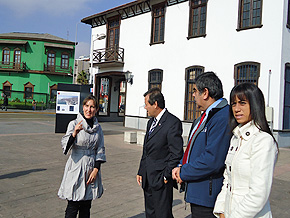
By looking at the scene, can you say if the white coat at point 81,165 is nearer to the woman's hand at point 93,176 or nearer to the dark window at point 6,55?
the woman's hand at point 93,176

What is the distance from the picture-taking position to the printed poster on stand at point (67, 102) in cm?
1166

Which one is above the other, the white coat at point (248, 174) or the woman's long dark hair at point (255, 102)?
the woman's long dark hair at point (255, 102)

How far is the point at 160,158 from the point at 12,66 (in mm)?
41113

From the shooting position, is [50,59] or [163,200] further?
[50,59]

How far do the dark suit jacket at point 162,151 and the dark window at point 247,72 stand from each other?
10.3 meters

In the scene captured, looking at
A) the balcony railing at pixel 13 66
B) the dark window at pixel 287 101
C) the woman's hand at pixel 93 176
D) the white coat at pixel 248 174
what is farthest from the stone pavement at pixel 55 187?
the balcony railing at pixel 13 66

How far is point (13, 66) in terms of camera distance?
38.5 metres

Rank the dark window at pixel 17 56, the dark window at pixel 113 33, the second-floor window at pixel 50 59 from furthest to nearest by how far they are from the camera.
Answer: the second-floor window at pixel 50 59 < the dark window at pixel 17 56 < the dark window at pixel 113 33

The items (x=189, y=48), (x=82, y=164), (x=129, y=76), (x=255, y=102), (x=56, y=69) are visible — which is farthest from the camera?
(x=56, y=69)

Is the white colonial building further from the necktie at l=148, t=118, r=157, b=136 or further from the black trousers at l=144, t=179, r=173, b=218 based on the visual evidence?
the black trousers at l=144, t=179, r=173, b=218

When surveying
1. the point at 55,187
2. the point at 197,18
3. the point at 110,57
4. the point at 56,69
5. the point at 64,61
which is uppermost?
the point at 64,61

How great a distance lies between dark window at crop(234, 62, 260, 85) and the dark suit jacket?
1035cm

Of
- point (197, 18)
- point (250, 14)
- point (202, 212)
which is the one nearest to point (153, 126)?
point (202, 212)

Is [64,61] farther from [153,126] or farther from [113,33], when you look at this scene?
[153,126]
